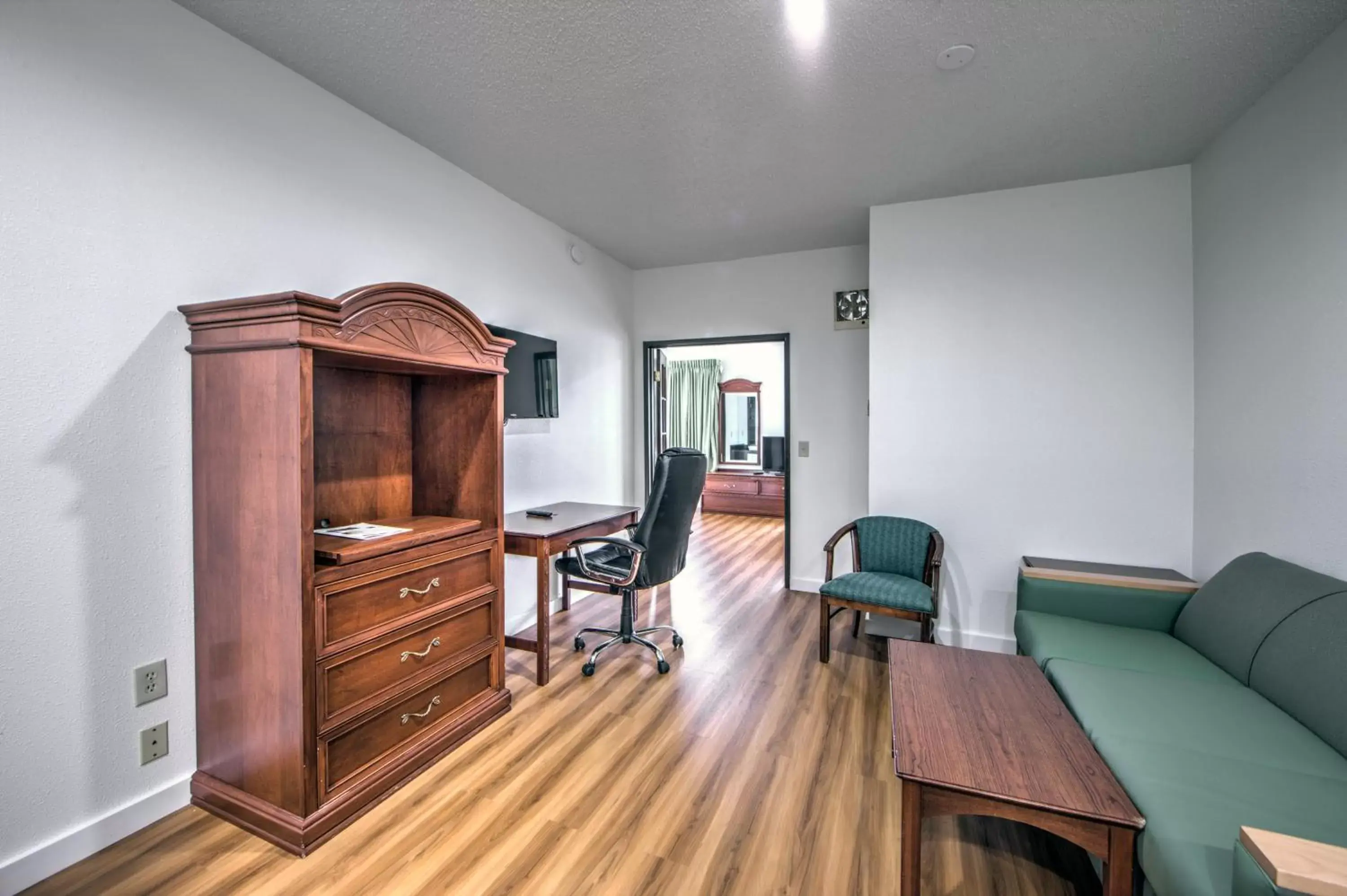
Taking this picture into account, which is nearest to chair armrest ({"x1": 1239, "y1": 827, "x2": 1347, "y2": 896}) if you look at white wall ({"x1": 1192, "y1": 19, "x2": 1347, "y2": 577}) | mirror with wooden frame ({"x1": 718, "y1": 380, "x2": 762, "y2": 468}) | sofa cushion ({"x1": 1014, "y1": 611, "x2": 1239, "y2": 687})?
sofa cushion ({"x1": 1014, "y1": 611, "x2": 1239, "y2": 687})

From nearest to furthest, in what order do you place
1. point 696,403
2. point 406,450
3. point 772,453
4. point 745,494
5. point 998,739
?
point 998,739
point 406,450
point 745,494
point 772,453
point 696,403

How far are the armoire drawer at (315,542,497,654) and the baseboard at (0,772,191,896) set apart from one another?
78cm

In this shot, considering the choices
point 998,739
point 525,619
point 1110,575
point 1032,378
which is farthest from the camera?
point 525,619

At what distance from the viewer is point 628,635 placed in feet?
10.4

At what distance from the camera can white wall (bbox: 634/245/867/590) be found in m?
4.24

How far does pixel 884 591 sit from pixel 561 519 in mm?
1827

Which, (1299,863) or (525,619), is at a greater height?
(1299,863)

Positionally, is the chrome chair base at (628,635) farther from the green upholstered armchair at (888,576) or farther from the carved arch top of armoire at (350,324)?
the carved arch top of armoire at (350,324)

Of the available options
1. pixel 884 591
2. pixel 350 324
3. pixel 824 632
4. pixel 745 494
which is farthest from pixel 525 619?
pixel 745 494

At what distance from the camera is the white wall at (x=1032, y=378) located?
9.69 feet

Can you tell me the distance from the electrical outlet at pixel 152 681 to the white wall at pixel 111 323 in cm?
3

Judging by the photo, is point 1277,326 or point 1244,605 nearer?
point 1244,605

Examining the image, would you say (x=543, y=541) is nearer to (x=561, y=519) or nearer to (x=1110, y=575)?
(x=561, y=519)

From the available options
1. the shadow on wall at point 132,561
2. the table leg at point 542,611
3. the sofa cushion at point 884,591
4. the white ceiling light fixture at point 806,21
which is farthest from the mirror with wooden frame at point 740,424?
the shadow on wall at point 132,561
